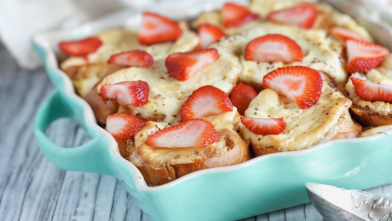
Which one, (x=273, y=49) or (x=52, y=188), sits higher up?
(x=273, y=49)

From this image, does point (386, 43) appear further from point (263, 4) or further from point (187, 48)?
point (187, 48)

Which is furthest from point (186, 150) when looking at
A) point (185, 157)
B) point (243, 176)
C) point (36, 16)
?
point (36, 16)

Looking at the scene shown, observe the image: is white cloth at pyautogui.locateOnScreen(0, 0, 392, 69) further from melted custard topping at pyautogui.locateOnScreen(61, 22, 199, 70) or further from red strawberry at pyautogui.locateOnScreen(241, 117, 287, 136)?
red strawberry at pyautogui.locateOnScreen(241, 117, 287, 136)

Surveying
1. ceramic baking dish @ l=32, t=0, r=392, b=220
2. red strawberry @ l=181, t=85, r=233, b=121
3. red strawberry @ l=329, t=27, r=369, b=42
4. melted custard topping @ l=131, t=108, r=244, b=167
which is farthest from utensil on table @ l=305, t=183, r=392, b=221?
red strawberry @ l=329, t=27, r=369, b=42

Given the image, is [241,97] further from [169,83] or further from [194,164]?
[194,164]

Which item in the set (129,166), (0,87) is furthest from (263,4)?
(0,87)

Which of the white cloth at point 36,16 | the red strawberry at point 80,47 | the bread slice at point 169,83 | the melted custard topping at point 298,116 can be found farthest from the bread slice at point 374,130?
the white cloth at point 36,16
